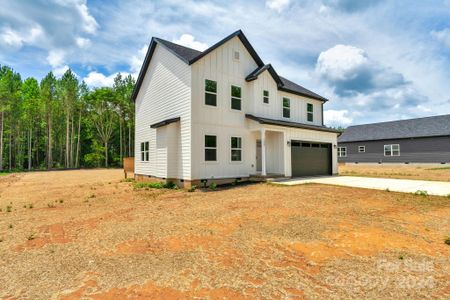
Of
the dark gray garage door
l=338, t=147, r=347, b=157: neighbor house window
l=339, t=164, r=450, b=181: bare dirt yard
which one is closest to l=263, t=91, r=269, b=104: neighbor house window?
the dark gray garage door

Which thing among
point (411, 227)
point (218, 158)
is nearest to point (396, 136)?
point (218, 158)

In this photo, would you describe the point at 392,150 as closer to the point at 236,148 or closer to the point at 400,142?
the point at 400,142

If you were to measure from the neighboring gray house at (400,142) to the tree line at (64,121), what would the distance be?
3505 centimetres

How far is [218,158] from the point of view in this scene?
1249 cm

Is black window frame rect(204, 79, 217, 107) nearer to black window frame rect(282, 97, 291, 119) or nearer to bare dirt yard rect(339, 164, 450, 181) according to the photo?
black window frame rect(282, 97, 291, 119)

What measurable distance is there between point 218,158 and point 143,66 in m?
9.00

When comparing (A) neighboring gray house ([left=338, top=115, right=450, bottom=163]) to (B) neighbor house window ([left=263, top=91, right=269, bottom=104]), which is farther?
(A) neighboring gray house ([left=338, top=115, right=450, bottom=163])

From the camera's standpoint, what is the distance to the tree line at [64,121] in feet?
108

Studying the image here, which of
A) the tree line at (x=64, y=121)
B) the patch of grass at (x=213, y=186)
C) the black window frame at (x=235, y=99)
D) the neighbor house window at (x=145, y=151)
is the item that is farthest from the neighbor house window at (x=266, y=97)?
the tree line at (x=64, y=121)

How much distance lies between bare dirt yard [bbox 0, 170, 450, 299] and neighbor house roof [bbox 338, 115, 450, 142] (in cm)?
2728

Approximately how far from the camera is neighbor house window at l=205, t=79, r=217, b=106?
12391 millimetres

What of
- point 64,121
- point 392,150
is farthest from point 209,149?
point 64,121

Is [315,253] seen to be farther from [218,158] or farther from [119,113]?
[119,113]

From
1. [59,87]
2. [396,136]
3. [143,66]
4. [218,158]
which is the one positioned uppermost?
[59,87]
